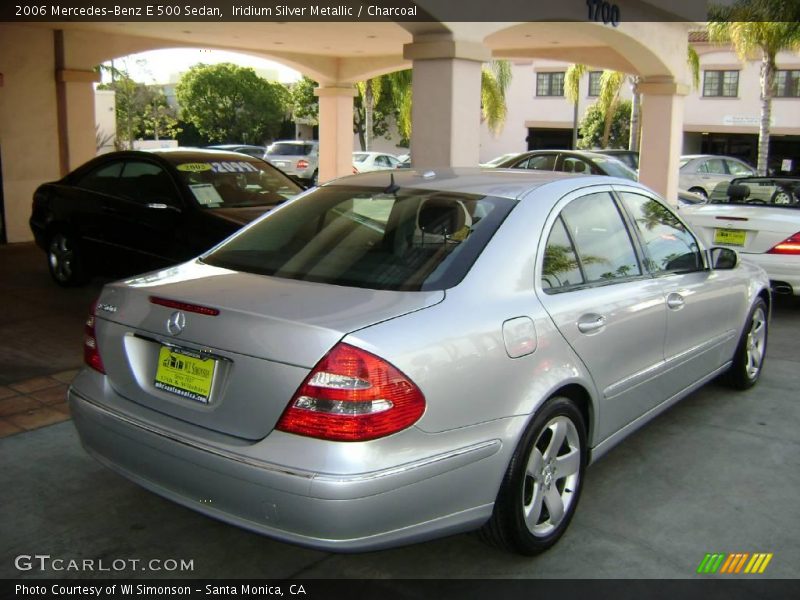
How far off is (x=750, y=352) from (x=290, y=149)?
21647 millimetres

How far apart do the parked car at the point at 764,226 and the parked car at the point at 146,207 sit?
4276 mm

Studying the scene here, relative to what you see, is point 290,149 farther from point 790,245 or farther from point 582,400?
point 582,400

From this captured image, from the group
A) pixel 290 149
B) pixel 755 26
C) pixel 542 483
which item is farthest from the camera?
pixel 290 149

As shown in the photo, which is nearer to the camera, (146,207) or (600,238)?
(600,238)

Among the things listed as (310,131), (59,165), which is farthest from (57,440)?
(310,131)

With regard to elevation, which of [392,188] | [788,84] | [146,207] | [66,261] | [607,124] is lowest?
[66,261]

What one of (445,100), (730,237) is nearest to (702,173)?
(730,237)

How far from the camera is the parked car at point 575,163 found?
1366 centimetres

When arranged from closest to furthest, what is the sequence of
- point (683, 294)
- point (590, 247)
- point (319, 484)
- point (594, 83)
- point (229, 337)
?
point (319, 484) < point (229, 337) < point (590, 247) < point (683, 294) < point (594, 83)

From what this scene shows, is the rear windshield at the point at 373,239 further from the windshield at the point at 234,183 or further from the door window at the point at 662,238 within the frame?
the windshield at the point at 234,183

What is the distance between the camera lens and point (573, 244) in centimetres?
363

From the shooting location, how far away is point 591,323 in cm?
347

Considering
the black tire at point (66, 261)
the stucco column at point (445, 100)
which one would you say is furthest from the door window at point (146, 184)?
the stucco column at point (445, 100)

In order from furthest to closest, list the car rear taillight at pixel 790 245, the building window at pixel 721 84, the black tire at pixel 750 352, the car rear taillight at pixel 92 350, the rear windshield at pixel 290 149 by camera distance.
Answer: the building window at pixel 721 84 < the rear windshield at pixel 290 149 < the car rear taillight at pixel 790 245 < the black tire at pixel 750 352 < the car rear taillight at pixel 92 350
